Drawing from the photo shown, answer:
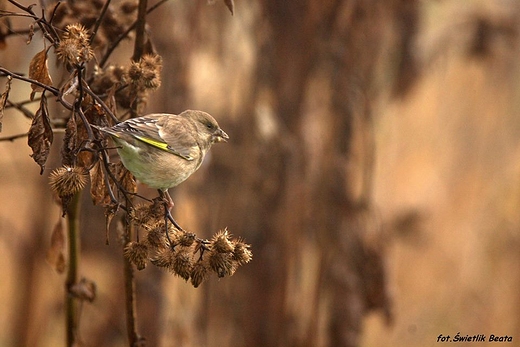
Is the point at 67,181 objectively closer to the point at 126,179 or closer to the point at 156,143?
the point at 126,179

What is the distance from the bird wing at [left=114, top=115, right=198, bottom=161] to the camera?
2.61 meters

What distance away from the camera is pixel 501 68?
29.9ft

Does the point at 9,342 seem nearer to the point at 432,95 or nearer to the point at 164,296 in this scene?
the point at 164,296

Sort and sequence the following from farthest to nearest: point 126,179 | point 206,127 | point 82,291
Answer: point 206,127
point 82,291
point 126,179

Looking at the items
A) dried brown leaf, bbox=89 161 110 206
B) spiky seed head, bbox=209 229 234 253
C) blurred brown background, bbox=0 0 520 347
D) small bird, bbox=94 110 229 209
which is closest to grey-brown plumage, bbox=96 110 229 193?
small bird, bbox=94 110 229 209

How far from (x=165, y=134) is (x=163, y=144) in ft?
0.24

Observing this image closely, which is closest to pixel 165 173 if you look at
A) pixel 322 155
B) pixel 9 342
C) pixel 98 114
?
pixel 98 114

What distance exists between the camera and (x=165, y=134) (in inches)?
116

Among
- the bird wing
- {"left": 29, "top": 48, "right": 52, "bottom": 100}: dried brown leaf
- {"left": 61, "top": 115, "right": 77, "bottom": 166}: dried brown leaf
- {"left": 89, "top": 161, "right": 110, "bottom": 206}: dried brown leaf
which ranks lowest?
{"left": 89, "top": 161, "right": 110, "bottom": 206}: dried brown leaf

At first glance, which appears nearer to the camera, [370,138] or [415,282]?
[370,138]

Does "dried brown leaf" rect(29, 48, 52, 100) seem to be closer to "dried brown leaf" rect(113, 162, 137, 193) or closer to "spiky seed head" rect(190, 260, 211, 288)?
"dried brown leaf" rect(113, 162, 137, 193)

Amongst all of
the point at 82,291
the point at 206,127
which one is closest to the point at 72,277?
the point at 82,291

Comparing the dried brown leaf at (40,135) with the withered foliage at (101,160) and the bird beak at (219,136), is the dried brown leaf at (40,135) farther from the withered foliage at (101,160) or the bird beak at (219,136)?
the bird beak at (219,136)

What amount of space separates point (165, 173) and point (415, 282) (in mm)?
7310
